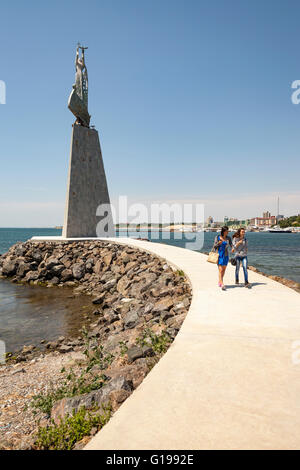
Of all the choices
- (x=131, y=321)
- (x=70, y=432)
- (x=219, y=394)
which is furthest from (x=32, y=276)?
(x=219, y=394)

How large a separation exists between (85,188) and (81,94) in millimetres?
8983

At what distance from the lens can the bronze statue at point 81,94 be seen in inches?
1002

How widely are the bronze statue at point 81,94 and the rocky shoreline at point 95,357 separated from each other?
14693 mm

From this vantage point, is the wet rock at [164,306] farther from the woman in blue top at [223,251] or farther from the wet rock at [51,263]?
the wet rock at [51,263]

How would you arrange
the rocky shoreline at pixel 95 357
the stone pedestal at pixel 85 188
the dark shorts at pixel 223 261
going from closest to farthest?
the rocky shoreline at pixel 95 357 → the dark shorts at pixel 223 261 → the stone pedestal at pixel 85 188

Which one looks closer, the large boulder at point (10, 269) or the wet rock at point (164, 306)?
the wet rock at point (164, 306)

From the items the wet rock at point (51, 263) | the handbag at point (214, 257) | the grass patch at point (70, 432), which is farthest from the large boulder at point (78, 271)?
the grass patch at point (70, 432)

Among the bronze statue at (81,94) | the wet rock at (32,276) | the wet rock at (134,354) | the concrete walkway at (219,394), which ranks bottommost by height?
the wet rock at (32,276)

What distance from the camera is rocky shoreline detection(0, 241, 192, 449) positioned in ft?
11.0

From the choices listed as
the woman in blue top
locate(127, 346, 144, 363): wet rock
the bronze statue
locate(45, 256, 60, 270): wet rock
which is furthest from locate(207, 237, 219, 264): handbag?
the bronze statue

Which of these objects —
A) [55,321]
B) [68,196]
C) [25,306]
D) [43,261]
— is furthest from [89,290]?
[68,196]

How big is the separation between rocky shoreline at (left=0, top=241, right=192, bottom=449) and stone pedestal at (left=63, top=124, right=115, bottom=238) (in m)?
7.81

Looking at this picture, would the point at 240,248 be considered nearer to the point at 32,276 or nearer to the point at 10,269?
the point at 32,276
